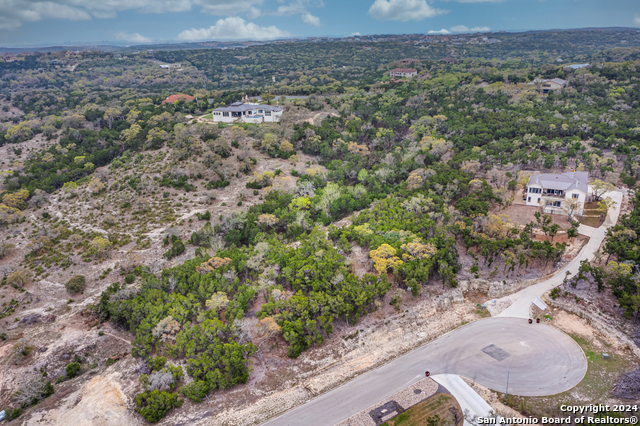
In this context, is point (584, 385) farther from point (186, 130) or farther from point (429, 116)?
point (186, 130)

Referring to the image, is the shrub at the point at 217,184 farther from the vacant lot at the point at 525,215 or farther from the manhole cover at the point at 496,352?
the manhole cover at the point at 496,352

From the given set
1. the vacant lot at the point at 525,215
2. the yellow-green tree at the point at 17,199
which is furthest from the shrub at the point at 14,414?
the vacant lot at the point at 525,215

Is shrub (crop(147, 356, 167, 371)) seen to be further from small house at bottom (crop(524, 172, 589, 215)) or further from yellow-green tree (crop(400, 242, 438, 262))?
small house at bottom (crop(524, 172, 589, 215))

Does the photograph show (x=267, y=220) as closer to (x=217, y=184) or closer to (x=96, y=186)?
(x=217, y=184)

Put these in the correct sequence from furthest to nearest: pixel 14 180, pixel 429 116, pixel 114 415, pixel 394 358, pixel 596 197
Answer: pixel 429 116, pixel 14 180, pixel 596 197, pixel 394 358, pixel 114 415

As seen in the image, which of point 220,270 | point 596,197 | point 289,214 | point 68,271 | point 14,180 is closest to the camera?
point 220,270

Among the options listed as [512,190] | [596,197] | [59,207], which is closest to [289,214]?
[512,190]
